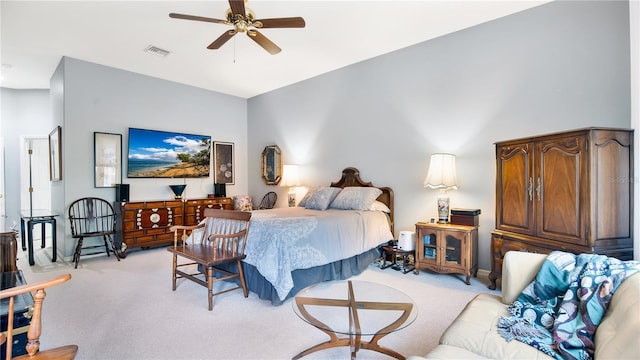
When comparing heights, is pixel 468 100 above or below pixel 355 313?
above

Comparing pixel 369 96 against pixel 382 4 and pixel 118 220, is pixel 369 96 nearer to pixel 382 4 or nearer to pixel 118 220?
pixel 382 4

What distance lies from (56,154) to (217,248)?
11.9ft

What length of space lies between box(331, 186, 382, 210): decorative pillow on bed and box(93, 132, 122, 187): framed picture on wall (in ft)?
11.9

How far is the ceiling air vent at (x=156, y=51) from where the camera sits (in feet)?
14.2

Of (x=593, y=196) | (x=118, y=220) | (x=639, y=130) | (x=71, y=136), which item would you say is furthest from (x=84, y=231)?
(x=639, y=130)

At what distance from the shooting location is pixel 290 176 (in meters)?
5.67

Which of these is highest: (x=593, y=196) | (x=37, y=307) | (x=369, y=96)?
(x=369, y=96)

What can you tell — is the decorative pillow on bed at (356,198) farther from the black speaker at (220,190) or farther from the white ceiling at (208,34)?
the black speaker at (220,190)

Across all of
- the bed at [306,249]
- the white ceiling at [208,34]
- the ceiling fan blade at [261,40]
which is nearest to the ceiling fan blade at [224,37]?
the ceiling fan blade at [261,40]

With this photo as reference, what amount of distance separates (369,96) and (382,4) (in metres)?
1.65

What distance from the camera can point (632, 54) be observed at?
2432 millimetres

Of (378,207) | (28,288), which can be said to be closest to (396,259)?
(378,207)

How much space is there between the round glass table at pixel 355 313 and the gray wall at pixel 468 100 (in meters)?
2.22

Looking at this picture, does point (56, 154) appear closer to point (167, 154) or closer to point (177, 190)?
point (167, 154)
